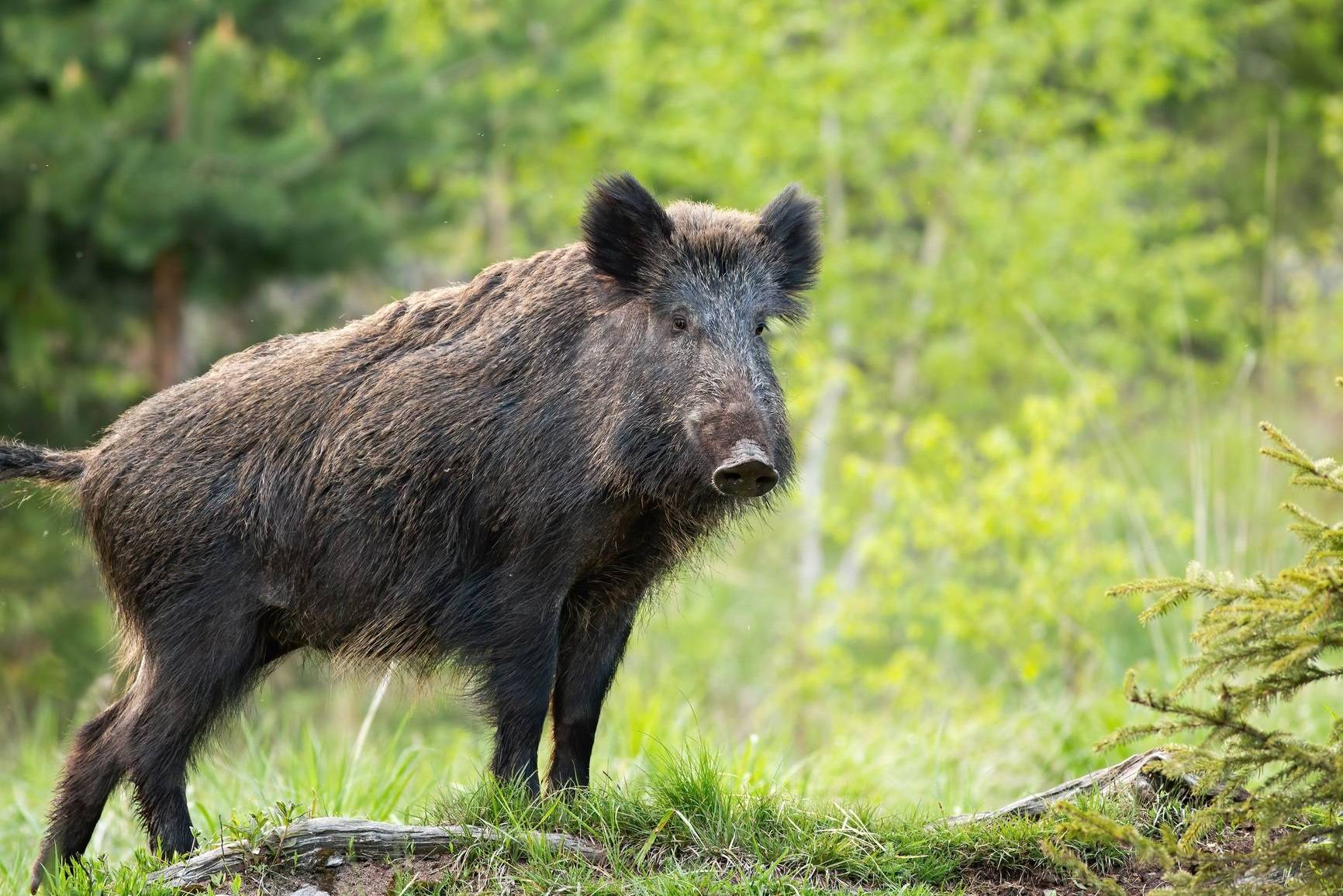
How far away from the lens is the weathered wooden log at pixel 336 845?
12.6 feet

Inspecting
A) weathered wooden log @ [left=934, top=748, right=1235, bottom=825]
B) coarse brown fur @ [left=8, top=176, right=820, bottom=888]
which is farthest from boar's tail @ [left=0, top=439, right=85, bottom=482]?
weathered wooden log @ [left=934, top=748, right=1235, bottom=825]

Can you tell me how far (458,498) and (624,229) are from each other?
39.2 inches

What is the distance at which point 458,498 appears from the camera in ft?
14.9

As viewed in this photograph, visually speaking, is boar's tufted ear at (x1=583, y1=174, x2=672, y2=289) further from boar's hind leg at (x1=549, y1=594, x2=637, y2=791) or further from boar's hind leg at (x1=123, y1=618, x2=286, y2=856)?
boar's hind leg at (x1=123, y1=618, x2=286, y2=856)

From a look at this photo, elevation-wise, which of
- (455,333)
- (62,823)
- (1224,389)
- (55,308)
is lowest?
(1224,389)

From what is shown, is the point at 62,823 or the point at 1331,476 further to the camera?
the point at 62,823

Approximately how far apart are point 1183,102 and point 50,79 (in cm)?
1516

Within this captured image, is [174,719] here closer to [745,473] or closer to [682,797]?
[682,797]

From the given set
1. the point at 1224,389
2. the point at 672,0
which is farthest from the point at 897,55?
the point at 1224,389

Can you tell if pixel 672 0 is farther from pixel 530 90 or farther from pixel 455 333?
pixel 455 333

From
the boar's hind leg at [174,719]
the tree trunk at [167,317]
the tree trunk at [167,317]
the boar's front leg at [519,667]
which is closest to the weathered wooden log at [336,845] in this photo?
the boar's front leg at [519,667]

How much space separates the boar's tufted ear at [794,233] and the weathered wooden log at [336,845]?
204 cm

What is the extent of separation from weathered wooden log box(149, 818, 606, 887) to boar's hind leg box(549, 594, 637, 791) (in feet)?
2.20

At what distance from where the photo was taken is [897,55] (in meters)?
14.1
